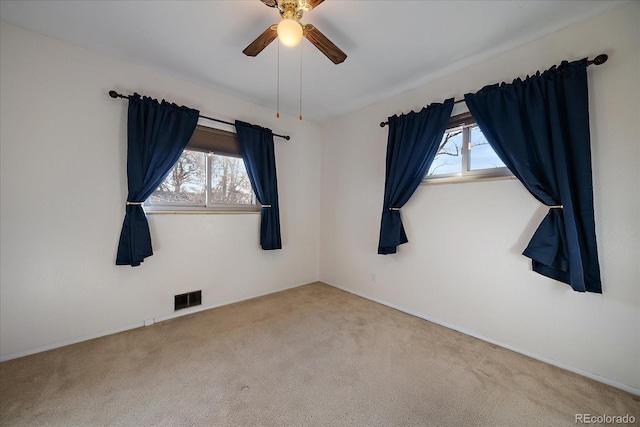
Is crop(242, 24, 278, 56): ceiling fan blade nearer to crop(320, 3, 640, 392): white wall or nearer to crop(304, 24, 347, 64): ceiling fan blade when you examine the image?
crop(304, 24, 347, 64): ceiling fan blade

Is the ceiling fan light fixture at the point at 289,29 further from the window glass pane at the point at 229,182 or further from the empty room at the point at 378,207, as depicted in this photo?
the window glass pane at the point at 229,182

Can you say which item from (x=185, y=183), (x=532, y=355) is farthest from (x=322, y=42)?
(x=532, y=355)

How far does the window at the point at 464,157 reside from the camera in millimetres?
2143

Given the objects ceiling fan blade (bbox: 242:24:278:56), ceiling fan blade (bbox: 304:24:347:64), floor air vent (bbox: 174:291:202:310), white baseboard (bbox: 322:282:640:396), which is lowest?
white baseboard (bbox: 322:282:640:396)

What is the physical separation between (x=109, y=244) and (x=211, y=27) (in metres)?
2.04

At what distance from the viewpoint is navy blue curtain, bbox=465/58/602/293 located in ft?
5.32

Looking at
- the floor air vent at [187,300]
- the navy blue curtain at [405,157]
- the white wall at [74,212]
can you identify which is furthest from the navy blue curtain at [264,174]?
the navy blue curtain at [405,157]

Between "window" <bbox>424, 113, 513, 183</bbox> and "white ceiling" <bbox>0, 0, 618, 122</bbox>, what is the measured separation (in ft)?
1.88

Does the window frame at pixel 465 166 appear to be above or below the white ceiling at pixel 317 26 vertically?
below

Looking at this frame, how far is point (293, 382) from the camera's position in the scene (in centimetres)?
158

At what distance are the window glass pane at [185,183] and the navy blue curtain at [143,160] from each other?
0.68 feet

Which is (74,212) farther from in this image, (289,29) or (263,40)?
(289,29)

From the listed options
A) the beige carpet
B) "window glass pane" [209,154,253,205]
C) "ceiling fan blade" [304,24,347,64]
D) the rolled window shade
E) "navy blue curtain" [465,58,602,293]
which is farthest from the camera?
"window glass pane" [209,154,253,205]

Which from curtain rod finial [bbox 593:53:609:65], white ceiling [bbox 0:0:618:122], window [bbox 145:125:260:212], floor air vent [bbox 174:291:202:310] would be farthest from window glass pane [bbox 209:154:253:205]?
curtain rod finial [bbox 593:53:609:65]
